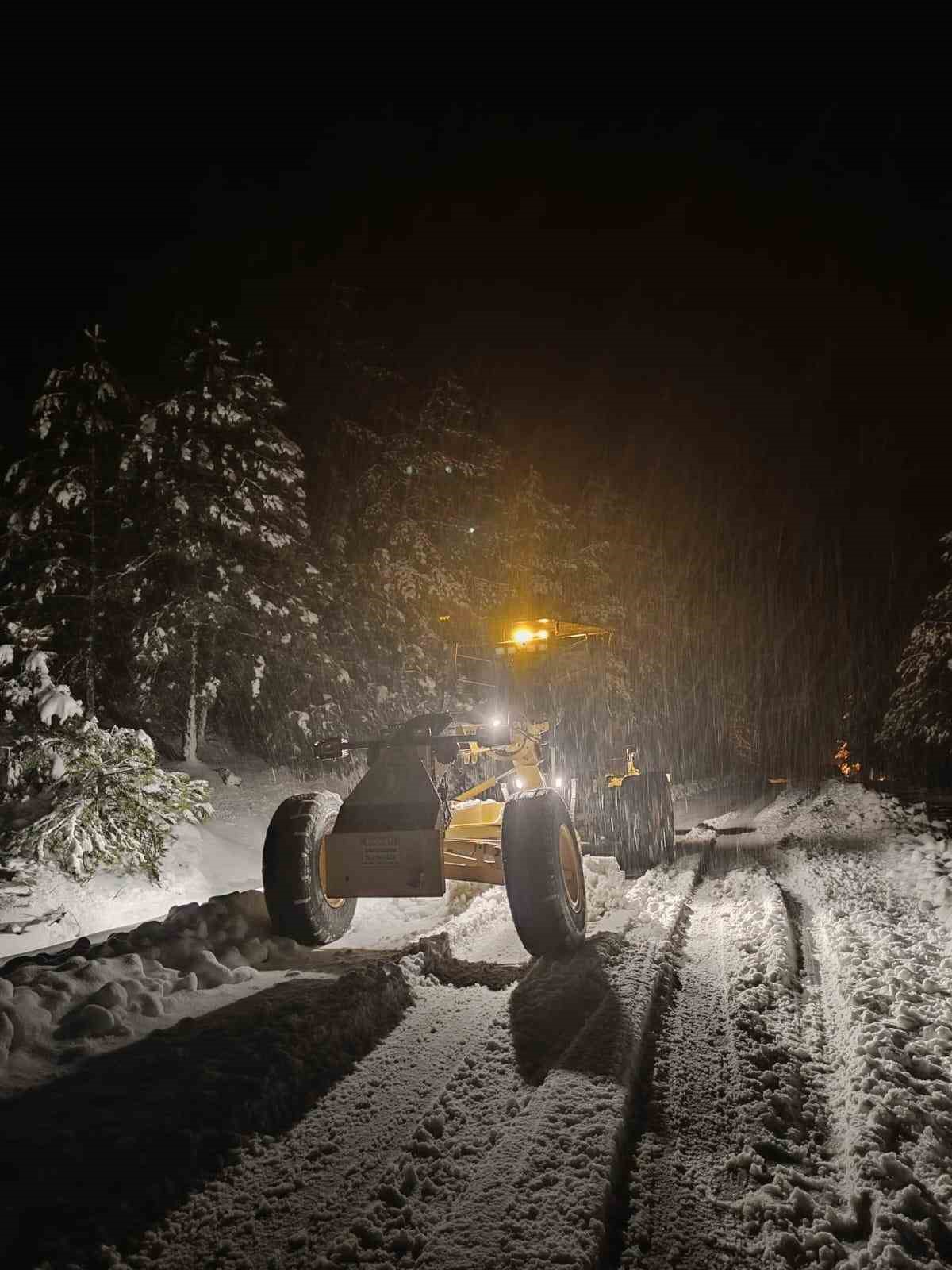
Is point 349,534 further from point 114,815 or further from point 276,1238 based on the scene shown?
point 276,1238

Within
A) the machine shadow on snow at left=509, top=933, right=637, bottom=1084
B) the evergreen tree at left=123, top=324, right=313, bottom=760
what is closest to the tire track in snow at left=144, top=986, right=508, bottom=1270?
the machine shadow on snow at left=509, top=933, right=637, bottom=1084

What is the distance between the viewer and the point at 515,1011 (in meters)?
4.27

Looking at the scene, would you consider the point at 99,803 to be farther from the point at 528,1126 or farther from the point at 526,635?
→ the point at 528,1126

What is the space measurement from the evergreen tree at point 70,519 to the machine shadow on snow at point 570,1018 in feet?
29.6

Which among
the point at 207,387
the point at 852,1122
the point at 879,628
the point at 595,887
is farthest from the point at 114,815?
the point at 879,628

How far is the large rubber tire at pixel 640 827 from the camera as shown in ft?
28.6

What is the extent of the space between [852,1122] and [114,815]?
275 inches

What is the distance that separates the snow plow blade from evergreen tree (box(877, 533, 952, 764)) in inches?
572

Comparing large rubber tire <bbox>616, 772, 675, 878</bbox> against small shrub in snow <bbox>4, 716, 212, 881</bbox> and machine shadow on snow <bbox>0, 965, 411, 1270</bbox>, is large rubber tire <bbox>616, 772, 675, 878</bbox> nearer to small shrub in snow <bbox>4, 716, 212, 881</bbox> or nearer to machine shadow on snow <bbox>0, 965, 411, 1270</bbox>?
machine shadow on snow <bbox>0, 965, 411, 1270</bbox>

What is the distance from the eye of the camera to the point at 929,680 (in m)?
15.8

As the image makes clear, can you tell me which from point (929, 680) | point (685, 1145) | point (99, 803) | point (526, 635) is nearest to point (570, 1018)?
point (685, 1145)

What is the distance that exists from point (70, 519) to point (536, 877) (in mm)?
10498

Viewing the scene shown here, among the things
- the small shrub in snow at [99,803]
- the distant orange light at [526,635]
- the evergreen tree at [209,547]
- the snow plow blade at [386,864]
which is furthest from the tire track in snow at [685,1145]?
the evergreen tree at [209,547]

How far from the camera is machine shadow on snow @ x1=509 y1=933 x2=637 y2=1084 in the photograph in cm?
353
